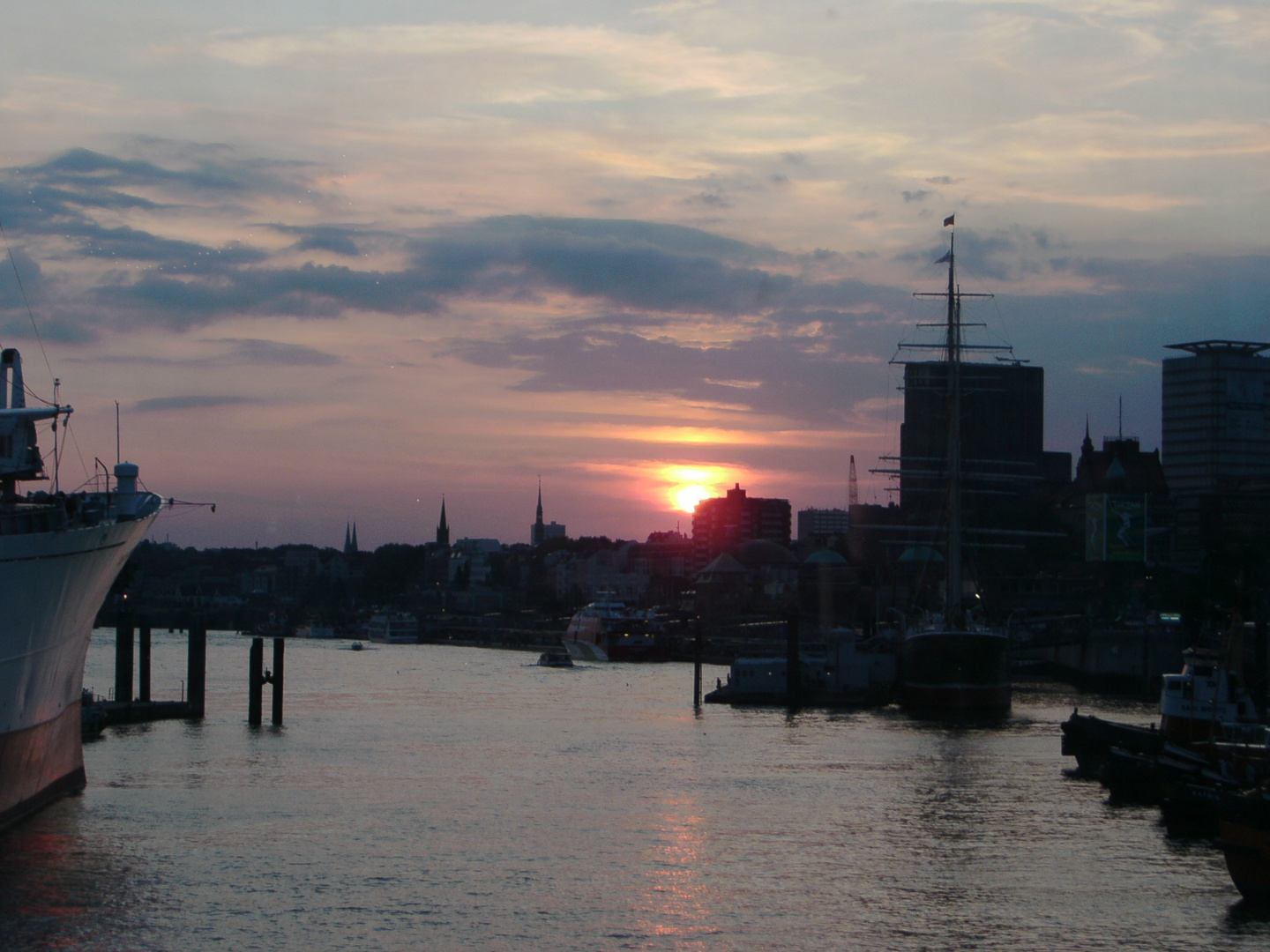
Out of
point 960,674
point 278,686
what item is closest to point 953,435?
point 960,674

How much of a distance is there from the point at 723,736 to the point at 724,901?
97.5 ft

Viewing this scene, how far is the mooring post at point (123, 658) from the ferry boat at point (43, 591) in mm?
17512

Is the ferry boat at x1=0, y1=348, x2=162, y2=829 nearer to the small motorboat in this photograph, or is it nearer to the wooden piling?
the wooden piling

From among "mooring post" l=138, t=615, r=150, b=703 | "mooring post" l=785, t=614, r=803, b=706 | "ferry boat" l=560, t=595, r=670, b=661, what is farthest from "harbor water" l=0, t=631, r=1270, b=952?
"ferry boat" l=560, t=595, r=670, b=661

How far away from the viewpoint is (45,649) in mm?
31703

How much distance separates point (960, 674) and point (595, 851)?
43.3 m

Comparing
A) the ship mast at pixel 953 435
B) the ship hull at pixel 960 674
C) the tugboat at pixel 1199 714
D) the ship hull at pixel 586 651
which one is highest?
the ship mast at pixel 953 435

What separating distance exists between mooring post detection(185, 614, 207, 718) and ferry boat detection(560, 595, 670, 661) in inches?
2979

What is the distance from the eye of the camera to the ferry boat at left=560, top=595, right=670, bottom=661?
135 metres

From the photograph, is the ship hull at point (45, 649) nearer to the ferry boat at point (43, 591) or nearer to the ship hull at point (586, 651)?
Result: the ferry boat at point (43, 591)

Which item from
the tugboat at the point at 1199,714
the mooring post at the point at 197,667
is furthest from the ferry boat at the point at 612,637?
the tugboat at the point at 1199,714

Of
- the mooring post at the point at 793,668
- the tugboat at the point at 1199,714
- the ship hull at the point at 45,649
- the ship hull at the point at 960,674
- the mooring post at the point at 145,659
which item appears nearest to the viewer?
the ship hull at the point at 45,649

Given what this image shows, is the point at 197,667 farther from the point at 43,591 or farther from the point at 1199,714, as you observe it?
the point at 1199,714

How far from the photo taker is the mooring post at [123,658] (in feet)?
187
